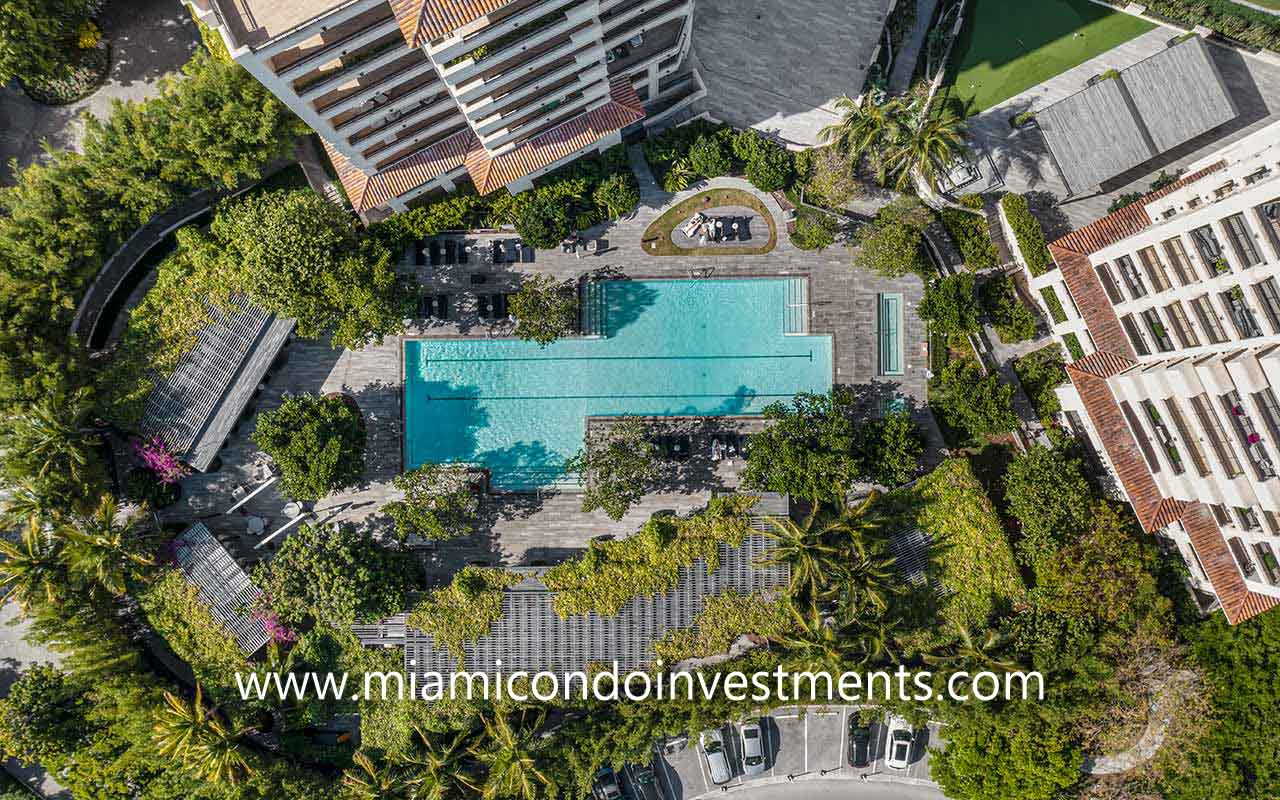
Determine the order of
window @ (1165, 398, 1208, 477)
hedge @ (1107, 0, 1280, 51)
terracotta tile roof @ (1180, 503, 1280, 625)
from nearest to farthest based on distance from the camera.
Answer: window @ (1165, 398, 1208, 477) < terracotta tile roof @ (1180, 503, 1280, 625) < hedge @ (1107, 0, 1280, 51)

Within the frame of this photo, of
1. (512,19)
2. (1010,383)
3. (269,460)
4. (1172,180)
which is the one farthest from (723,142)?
(269,460)

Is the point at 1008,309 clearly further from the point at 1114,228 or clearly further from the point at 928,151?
the point at 928,151

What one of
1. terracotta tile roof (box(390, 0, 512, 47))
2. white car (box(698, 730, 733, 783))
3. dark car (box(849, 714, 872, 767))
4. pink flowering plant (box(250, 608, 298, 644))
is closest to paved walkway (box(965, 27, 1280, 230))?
terracotta tile roof (box(390, 0, 512, 47))

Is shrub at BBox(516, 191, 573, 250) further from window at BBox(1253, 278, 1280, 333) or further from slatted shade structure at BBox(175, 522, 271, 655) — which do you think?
window at BBox(1253, 278, 1280, 333)

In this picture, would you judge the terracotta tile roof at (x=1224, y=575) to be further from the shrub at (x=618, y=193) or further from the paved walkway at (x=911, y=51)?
the shrub at (x=618, y=193)

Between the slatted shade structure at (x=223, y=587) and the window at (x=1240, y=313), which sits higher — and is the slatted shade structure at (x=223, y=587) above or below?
below

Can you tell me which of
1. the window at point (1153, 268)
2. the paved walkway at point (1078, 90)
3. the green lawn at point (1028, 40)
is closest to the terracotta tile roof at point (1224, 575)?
the window at point (1153, 268)
